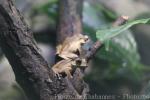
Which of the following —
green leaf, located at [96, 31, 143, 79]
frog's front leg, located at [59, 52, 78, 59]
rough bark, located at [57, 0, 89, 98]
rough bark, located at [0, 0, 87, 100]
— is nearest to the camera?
rough bark, located at [0, 0, 87, 100]

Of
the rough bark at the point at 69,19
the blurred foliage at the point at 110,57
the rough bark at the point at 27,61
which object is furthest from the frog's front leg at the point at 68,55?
the blurred foliage at the point at 110,57

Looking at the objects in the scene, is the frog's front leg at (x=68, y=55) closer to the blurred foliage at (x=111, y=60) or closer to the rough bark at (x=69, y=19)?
the rough bark at (x=69, y=19)

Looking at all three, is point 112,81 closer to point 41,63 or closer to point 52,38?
point 52,38

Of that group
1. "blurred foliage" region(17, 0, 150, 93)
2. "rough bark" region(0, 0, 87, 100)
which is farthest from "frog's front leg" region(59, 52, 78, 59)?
"blurred foliage" region(17, 0, 150, 93)

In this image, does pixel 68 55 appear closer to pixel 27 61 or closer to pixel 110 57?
pixel 27 61

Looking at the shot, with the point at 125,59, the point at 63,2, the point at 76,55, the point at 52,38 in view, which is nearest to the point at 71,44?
→ the point at 76,55

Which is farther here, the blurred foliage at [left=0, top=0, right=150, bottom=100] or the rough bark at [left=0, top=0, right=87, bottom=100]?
the blurred foliage at [left=0, top=0, right=150, bottom=100]

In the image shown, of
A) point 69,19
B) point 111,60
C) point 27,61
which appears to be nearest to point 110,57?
point 111,60

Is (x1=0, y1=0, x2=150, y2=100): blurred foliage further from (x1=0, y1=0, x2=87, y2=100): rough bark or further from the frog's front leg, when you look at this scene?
(x1=0, y1=0, x2=87, y2=100): rough bark
